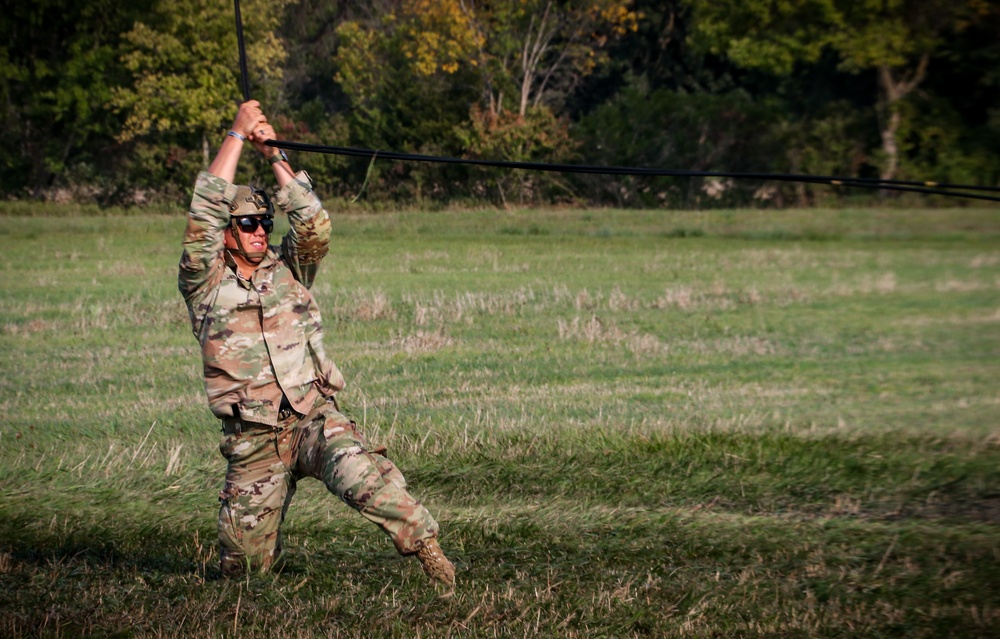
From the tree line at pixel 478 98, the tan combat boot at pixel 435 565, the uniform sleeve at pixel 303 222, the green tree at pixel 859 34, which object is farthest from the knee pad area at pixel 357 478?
the tree line at pixel 478 98

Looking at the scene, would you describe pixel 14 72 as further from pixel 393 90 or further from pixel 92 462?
pixel 92 462

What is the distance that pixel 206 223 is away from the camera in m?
5.99

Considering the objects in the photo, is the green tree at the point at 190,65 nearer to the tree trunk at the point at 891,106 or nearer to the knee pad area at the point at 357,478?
the tree trunk at the point at 891,106

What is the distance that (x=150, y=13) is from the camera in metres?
29.0

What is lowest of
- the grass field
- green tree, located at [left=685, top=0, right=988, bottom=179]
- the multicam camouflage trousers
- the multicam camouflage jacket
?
the grass field

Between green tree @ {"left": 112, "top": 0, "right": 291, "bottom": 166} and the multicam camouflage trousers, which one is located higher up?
green tree @ {"left": 112, "top": 0, "right": 291, "bottom": 166}

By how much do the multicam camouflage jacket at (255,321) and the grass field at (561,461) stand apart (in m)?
0.95

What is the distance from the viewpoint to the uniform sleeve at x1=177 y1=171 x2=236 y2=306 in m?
5.97

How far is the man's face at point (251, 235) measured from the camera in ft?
20.4

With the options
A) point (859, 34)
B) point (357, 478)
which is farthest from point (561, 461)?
point (859, 34)

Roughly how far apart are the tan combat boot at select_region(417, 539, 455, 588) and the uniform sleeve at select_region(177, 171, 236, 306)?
1715mm

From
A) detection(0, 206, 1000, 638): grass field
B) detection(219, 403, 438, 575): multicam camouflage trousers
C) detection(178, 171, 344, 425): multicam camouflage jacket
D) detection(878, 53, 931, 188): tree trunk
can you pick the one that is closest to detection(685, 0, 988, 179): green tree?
detection(878, 53, 931, 188): tree trunk

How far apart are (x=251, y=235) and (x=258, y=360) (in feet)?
2.03

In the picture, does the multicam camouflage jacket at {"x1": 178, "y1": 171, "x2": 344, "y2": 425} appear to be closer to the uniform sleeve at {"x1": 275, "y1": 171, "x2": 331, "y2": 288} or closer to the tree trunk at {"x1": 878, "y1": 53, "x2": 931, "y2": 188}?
the uniform sleeve at {"x1": 275, "y1": 171, "x2": 331, "y2": 288}
